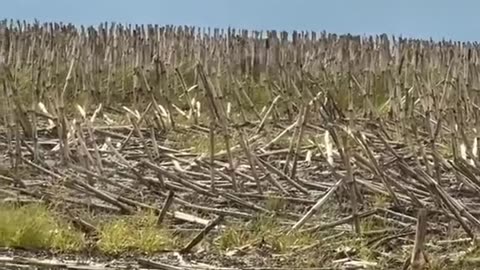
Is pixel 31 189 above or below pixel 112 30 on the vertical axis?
below

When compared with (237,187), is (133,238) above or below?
below

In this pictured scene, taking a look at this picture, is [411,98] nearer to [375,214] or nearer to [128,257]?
[375,214]

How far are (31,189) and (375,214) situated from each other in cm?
160

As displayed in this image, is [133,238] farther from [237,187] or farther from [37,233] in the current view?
[237,187]

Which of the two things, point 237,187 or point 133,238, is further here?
point 237,187

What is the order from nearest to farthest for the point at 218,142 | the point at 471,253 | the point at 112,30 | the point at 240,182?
the point at 471,253
the point at 240,182
the point at 218,142
the point at 112,30

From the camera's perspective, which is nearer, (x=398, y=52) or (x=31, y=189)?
(x=31, y=189)

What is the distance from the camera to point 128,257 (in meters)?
3.49

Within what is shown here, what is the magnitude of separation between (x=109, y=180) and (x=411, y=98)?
8.94 feet

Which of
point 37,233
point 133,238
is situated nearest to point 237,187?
point 133,238

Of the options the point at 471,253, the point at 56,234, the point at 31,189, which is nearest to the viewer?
the point at 471,253

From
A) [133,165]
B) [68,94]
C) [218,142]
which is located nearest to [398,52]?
[68,94]

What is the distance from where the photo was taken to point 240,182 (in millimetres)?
4477

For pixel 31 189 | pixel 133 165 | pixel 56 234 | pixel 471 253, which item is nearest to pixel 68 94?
pixel 133 165
